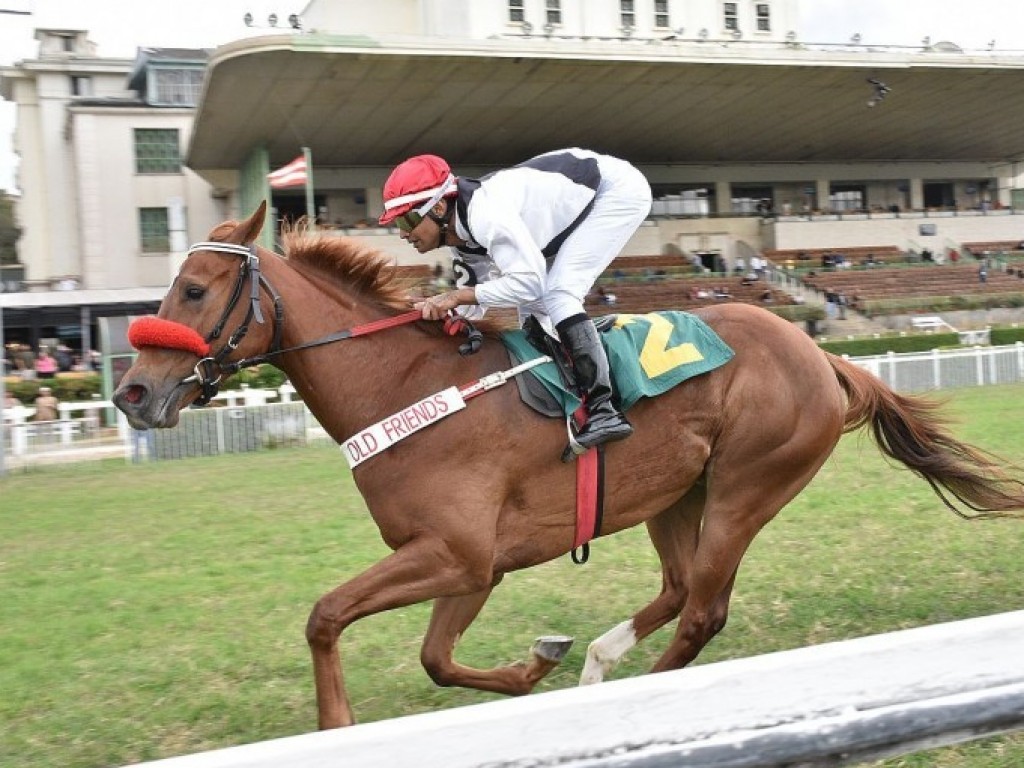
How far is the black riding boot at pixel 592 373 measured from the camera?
3.84 m

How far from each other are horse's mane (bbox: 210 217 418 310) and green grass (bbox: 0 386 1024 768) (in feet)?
5.35

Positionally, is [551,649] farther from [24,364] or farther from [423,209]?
[24,364]

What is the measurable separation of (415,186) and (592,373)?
94cm

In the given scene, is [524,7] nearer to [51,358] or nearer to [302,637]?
[51,358]

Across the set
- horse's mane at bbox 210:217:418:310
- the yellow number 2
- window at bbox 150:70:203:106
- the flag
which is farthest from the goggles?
window at bbox 150:70:203:106

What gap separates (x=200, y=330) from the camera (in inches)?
144

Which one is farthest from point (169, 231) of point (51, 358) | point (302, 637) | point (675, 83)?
point (302, 637)

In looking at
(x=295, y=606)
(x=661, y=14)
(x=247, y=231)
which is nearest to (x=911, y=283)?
(x=661, y=14)

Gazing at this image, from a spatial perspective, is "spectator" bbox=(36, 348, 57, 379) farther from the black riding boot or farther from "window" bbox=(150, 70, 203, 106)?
the black riding boot

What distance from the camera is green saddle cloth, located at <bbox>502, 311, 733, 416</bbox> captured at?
3.96 m

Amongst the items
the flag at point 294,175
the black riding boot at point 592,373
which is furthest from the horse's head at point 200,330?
the flag at point 294,175

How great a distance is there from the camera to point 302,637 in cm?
509

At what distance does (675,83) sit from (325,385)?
31.2m

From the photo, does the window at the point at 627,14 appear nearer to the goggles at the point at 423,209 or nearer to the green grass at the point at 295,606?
the green grass at the point at 295,606
